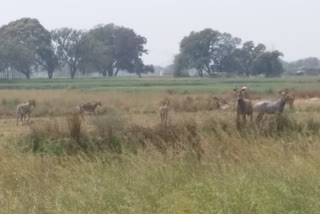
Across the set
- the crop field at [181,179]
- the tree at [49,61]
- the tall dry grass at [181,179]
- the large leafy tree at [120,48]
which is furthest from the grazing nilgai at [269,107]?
the large leafy tree at [120,48]

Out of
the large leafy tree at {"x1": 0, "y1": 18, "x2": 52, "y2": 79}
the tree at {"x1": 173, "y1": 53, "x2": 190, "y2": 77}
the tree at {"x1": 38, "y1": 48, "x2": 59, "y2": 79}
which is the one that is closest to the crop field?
the large leafy tree at {"x1": 0, "y1": 18, "x2": 52, "y2": 79}

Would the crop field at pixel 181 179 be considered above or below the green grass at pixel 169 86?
above

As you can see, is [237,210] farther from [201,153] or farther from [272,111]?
[272,111]

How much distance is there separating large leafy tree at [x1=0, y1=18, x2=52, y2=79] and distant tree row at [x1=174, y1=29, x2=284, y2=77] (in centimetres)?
2401

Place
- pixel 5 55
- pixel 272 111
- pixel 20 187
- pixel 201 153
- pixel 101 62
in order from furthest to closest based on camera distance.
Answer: pixel 101 62 → pixel 5 55 → pixel 272 111 → pixel 201 153 → pixel 20 187

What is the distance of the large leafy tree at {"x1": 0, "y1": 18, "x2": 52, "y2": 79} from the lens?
87.2m

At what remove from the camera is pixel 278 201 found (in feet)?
23.9

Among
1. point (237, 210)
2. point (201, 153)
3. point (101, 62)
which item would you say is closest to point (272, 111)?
point (201, 153)

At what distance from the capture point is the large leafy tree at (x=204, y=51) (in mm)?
108125

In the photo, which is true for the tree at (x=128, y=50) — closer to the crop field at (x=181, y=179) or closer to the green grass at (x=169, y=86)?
the green grass at (x=169, y=86)

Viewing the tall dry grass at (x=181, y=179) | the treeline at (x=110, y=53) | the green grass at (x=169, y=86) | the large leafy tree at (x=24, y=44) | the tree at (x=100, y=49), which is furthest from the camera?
the tree at (x=100, y=49)

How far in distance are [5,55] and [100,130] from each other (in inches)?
2849

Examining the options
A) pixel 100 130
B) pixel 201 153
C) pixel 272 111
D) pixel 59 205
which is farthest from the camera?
pixel 272 111

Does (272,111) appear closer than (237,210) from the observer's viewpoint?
No
